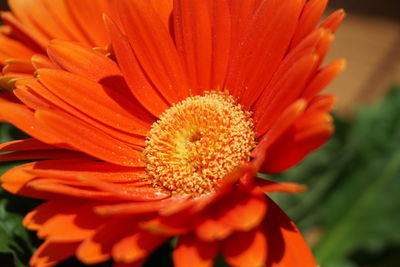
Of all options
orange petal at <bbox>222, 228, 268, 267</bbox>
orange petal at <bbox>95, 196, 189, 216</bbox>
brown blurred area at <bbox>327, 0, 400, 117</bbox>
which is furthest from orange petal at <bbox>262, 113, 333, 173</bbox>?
brown blurred area at <bbox>327, 0, 400, 117</bbox>

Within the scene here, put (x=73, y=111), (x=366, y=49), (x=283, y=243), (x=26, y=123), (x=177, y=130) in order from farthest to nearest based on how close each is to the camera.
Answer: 1. (x=366, y=49)
2. (x=177, y=130)
3. (x=73, y=111)
4. (x=26, y=123)
5. (x=283, y=243)

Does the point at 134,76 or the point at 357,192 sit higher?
the point at 134,76

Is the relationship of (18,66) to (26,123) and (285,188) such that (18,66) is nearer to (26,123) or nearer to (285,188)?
(26,123)

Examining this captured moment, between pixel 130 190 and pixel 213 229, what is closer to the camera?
pixel 213 229

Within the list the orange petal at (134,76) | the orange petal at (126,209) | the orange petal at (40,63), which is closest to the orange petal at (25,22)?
the orange petal at (40,63)

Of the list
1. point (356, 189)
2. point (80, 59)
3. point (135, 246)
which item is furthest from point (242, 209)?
point (356, 189)

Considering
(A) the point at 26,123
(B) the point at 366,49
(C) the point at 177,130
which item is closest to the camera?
(A) the point at 26,123
